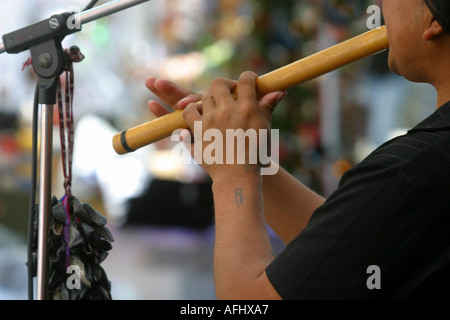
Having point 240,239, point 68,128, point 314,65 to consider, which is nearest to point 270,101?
point 314,65

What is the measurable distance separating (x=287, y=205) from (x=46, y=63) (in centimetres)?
47

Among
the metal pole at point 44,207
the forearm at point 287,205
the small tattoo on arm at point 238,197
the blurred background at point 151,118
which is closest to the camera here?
the small tattoo on arm at point 238,197

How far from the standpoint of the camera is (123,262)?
4.40m

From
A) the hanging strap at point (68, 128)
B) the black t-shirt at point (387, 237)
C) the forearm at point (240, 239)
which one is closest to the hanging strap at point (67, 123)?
the hanging strap at point (68, 128)


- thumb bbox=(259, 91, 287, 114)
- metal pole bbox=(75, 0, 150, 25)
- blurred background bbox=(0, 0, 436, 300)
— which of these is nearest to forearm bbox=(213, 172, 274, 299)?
thumb bbox=(259, 91, 287, 114)

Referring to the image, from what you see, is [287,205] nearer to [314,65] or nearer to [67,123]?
[314,65]

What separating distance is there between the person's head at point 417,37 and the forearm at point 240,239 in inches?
10.1

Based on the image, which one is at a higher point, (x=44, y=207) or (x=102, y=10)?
(x=102, y=10)

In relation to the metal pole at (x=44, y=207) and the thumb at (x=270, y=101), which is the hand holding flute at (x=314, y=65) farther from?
the metal pole at (x=44, y=207)

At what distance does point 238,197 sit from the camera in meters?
0.82

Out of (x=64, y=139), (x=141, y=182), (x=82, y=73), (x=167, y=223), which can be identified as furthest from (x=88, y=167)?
(x=64, y=139)

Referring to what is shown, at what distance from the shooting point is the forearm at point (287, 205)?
41.3 inches

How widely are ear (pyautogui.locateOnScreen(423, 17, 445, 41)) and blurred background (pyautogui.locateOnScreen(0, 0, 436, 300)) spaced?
674mm
